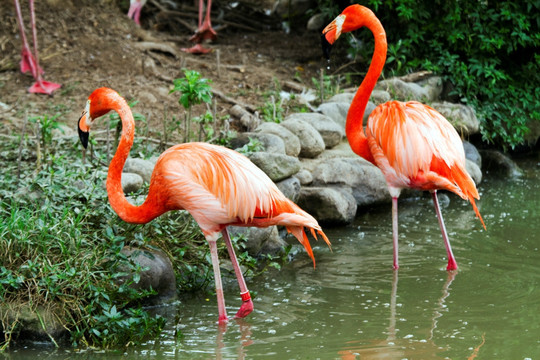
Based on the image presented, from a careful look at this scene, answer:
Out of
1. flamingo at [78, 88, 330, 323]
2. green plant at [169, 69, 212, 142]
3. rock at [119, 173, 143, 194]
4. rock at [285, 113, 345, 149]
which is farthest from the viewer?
rock at [285, 113, 345, 149]

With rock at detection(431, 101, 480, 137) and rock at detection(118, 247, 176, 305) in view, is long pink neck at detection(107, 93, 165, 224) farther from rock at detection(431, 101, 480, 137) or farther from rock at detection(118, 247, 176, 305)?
rock at detection(431, 101, 480, 137)

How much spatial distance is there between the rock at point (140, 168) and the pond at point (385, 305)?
1.13 meters

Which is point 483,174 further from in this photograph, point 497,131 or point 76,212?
point 76,212

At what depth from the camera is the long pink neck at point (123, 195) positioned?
407 cm

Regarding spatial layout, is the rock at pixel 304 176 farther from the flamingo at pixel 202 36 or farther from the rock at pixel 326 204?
the flamingo at pixel 202 36

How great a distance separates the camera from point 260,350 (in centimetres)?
376

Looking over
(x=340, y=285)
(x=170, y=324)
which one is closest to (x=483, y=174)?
(x=340, y=285)

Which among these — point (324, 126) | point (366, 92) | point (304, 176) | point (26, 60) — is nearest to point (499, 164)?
point (324, 126)

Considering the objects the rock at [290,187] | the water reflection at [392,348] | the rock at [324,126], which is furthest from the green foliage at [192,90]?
the water reflection at [392,348]

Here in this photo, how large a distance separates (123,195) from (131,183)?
0.93 m

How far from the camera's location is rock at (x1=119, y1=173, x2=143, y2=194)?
5008 millimetres

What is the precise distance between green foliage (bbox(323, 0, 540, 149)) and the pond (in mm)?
2360

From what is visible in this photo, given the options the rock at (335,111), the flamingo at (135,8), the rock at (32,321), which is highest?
the flamingo at (135,8)

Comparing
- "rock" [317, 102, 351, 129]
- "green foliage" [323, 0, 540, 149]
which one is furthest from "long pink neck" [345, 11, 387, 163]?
"green foliage" [323, 0, 540, 149]
